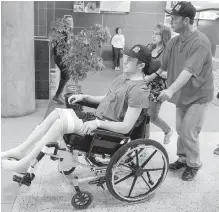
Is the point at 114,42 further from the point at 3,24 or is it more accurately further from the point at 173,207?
the point at 173,207

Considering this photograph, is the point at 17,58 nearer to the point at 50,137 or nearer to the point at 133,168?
the point at 50,137

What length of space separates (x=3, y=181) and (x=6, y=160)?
0.48 meters

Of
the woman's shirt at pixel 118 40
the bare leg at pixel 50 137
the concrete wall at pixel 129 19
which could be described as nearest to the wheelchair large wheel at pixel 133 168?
the bare leg at pixel 50 137

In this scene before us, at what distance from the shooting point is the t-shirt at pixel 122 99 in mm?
2049

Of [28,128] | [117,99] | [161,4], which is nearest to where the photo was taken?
[117,99]

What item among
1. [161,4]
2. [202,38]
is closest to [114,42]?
[161,4]

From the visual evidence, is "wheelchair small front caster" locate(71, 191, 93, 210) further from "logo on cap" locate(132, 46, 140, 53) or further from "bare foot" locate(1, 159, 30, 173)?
"logo on cap" locate(132, 46, 140, 53)

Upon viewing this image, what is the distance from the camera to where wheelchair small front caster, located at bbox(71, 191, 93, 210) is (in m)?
2.14

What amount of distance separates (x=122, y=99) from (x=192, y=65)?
59cm

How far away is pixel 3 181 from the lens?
247 cm

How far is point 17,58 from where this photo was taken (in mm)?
3826

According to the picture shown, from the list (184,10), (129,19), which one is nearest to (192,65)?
(184,10)

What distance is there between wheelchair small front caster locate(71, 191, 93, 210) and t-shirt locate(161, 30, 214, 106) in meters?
1.07

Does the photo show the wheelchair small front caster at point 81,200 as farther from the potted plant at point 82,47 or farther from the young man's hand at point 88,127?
the potted plant at point 82,47
